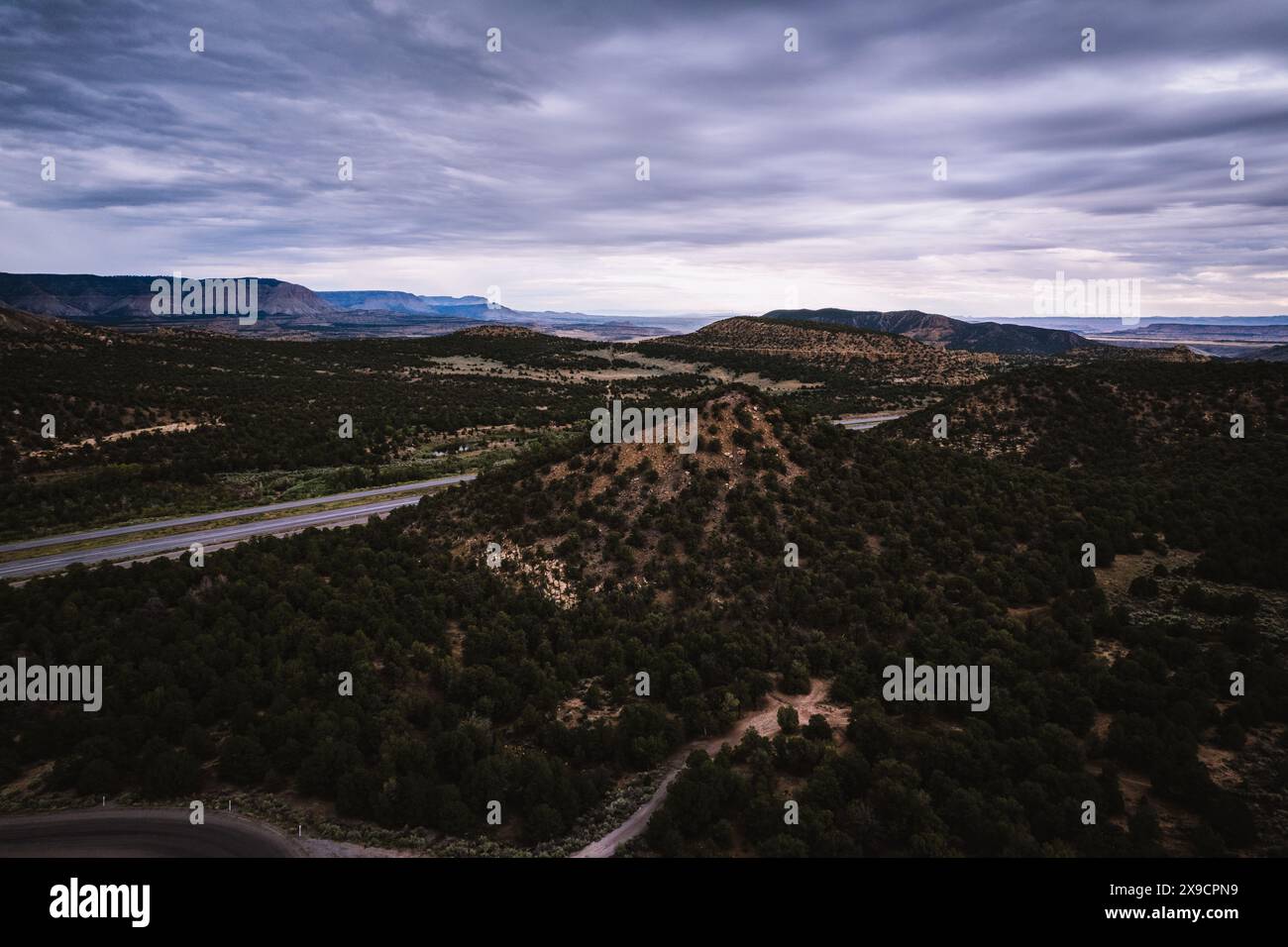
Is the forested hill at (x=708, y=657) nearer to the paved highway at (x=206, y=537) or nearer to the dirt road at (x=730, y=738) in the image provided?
the dirt road at (x=730, y=738)

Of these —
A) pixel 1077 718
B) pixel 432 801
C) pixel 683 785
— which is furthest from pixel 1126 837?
pixel 432 801

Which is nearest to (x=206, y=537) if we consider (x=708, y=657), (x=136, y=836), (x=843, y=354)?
(x=136, y=836)

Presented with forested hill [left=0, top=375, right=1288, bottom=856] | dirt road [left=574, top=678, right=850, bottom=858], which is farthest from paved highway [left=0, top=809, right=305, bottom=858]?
dirt road [left=574, top=678, right=850, bottom=858]

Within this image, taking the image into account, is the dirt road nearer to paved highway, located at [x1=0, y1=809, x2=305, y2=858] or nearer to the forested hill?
the forested hill

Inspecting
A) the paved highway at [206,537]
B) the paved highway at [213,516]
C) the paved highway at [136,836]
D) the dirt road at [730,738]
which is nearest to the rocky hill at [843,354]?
the paved highway at [213,516]
